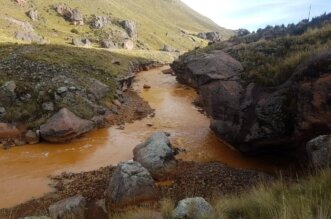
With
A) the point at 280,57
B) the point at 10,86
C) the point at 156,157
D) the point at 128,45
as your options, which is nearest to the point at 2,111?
the point at 10,86

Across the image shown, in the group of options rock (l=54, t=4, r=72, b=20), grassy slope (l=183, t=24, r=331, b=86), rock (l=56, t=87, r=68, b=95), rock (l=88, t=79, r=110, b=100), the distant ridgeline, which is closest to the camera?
grassy slope (l=183, t=24, r=331, b=86)

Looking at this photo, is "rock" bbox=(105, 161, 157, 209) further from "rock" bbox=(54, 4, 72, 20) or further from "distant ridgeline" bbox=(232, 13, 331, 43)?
"rock" bbox=(54, 4, 72, 20)

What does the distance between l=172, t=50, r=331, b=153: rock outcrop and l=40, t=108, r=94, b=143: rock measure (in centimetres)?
614

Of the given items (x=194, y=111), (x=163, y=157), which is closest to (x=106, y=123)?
(x=194, y=111)

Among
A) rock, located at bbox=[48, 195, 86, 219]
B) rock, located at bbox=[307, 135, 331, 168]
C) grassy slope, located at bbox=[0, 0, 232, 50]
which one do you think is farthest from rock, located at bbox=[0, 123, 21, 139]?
grassy slope, located at bbox=[0, 0, 232, 50]

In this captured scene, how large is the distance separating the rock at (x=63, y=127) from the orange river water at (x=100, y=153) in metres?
0.34

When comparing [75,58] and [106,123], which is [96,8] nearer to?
[75,58]

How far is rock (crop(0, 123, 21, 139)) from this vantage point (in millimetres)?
16984

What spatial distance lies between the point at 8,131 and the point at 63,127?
270 centimetres

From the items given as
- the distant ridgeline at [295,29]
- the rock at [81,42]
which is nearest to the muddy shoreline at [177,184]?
the distant ridgeline at [295,29]

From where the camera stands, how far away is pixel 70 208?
979 centimetres

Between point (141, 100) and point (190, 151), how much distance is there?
10407 mm

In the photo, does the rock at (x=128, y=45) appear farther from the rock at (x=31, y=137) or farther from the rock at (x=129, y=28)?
the rock at (x=31, y=137)

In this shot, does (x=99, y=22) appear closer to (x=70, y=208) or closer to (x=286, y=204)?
(x=70, y=208)
